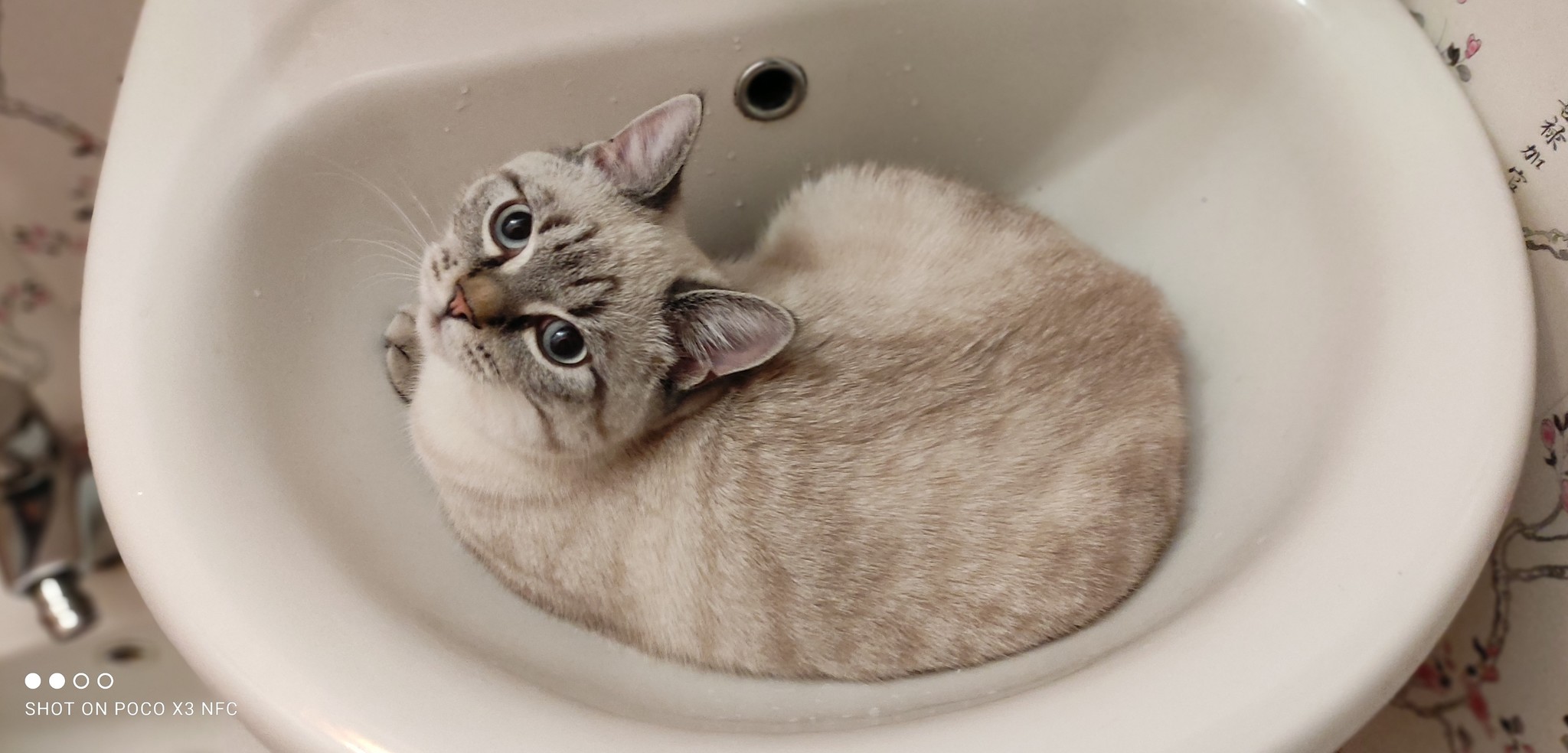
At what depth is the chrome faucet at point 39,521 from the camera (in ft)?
5.56

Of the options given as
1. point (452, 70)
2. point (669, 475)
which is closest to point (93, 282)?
point (452, 70)

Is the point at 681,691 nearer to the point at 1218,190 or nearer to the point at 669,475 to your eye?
the point at 669,475

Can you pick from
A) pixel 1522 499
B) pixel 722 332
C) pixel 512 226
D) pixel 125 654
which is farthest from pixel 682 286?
pixel 125 654

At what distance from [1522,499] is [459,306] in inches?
51.3

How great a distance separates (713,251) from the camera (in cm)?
147

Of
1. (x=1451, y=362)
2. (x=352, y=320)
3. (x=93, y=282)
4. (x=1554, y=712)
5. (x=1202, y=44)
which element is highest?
(x=1202, y=44)

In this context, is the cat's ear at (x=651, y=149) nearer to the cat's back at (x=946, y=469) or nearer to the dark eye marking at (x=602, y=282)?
the dark eye marking at (x=602, y=282)

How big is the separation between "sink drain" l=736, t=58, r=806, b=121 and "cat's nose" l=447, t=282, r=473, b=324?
20.8 inches

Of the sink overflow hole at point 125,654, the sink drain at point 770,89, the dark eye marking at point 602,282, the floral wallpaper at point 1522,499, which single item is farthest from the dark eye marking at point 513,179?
the sink overflow hole at point 125,654

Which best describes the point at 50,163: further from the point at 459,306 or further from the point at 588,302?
the point at 588,302

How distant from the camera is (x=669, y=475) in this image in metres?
1.05

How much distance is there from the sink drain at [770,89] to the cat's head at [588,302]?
332mm

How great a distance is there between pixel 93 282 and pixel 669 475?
610 mm

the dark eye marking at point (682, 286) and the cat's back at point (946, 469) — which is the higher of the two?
the dark eye marking at point (682, 286)
